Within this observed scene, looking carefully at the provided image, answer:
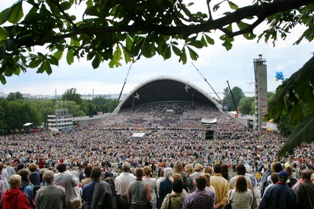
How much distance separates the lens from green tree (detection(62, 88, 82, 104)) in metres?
110

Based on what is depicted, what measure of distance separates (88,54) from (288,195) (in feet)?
11.1

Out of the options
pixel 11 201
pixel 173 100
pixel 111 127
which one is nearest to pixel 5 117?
pixel 111 127

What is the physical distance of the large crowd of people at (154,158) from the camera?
5.22 meters

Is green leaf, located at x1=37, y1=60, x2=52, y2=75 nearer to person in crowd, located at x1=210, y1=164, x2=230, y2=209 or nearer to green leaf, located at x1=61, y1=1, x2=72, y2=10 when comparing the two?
green leaf, located at x1=61, y1=1, x2=72, y2=10

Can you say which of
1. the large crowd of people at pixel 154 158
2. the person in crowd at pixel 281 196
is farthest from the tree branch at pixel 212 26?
the person in crowd at pixel 281 196

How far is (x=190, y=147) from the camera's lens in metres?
34.1

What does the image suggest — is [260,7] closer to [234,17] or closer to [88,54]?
[234,17]

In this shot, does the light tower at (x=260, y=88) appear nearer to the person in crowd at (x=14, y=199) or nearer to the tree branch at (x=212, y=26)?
the person in crowd at (x=14, y=199)

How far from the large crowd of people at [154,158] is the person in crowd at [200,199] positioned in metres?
0.01

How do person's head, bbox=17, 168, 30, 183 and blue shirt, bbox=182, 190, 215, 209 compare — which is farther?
person's head, bbox=17, 168, 30, 183

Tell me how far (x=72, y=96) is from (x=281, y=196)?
360ft

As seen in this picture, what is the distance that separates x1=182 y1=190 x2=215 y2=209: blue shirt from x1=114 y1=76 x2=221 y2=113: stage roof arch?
71.6 meters

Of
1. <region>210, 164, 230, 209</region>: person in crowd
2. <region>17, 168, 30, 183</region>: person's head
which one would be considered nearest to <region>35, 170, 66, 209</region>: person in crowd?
<region>17, 168, 30, 183</region>: person's head

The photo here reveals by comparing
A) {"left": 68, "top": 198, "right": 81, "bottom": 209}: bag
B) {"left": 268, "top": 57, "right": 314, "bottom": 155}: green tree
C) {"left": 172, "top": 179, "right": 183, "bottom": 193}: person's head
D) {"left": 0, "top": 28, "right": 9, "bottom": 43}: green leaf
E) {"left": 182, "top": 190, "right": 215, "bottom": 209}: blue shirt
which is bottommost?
{"left": 68, "top": 198, "right": 81, "bottom": 209}: bag
